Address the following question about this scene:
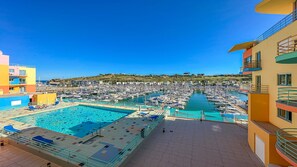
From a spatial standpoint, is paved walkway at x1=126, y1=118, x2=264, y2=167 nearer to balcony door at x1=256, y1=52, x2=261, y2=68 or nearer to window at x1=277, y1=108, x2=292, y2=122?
window at x1=277, y1=108, x2=292, y2=122

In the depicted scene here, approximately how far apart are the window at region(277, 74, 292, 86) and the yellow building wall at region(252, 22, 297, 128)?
0.55 ft

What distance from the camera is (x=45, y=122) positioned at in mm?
13594

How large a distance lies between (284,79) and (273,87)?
780mm

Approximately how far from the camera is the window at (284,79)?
5.48 meters

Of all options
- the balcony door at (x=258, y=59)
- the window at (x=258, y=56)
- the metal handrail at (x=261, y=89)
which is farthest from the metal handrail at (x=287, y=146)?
the window at (x=258, y=56)

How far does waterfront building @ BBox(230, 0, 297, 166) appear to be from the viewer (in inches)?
206

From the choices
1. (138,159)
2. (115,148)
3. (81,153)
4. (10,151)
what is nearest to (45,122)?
(10,151)

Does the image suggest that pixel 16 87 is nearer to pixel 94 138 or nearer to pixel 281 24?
pixel 94 138

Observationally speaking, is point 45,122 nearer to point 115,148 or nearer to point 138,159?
point 115,148

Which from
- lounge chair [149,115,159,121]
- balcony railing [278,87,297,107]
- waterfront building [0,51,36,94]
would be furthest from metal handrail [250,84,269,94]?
waterfront building [0,51,36,94]

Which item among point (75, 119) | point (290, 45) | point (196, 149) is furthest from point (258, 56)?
point (75, 119)

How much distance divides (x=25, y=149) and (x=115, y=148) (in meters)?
5.04

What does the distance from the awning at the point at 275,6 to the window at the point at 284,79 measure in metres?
3.73

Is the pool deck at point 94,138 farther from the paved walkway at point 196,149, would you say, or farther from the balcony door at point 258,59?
the balcony door at point 258,59
